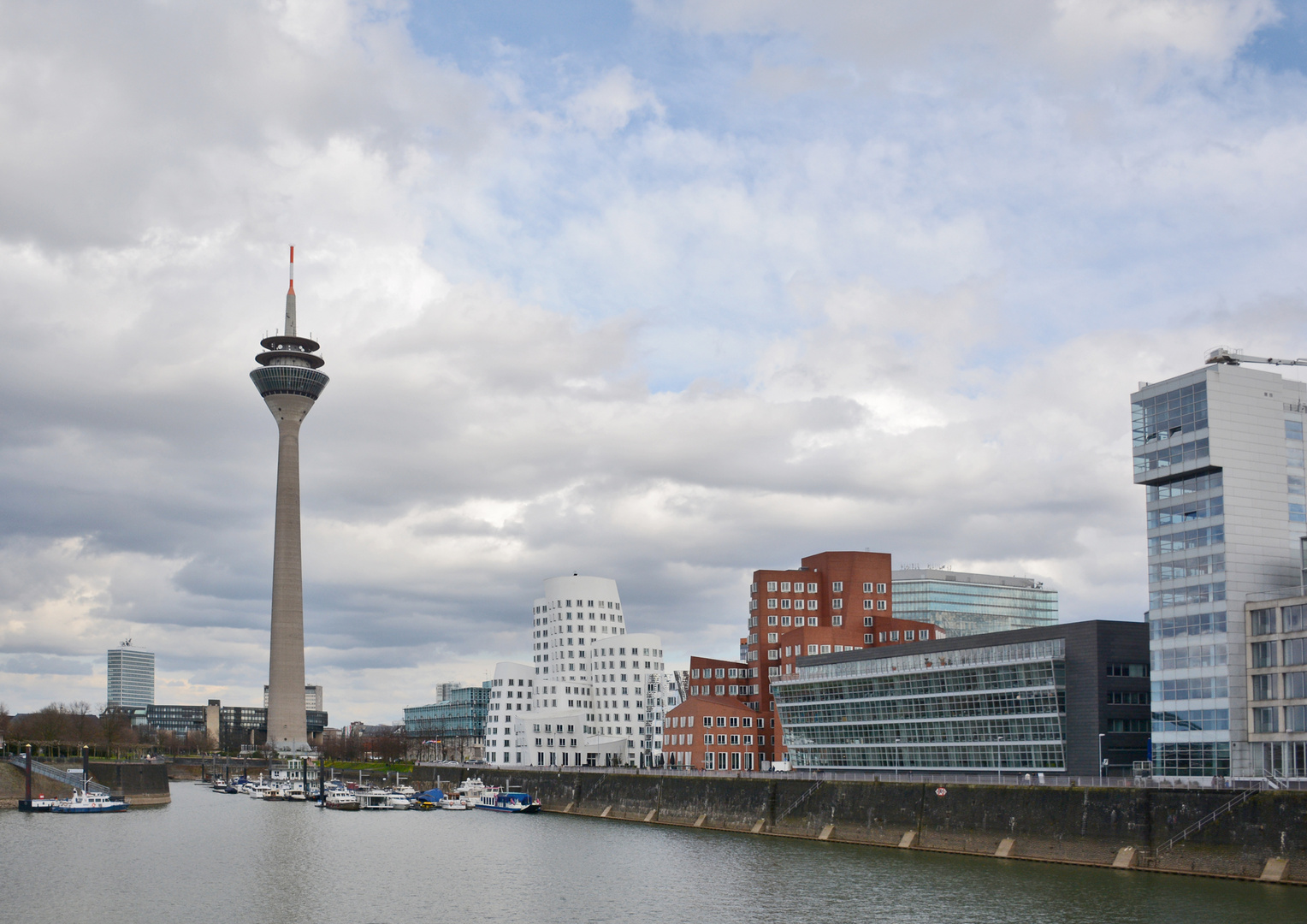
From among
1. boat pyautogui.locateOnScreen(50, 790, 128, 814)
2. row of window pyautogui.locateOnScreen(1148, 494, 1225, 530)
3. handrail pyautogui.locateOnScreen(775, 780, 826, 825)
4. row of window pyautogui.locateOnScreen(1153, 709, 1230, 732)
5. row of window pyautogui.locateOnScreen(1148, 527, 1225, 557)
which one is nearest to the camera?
row of window pyautogui.locateOnScreen(1153, 709, 1230, 732)

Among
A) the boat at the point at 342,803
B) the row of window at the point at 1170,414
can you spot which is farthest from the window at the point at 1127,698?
the boat at the point at 342,803

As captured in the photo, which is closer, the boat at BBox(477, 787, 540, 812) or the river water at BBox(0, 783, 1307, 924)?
the river water at BBox(0, 783, 1307, 924)

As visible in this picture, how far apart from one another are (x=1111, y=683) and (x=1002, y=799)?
19558 mm

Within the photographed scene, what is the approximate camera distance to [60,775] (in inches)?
6289

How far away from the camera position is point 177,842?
113 metres

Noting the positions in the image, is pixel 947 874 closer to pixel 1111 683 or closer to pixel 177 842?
pixel 1111 683

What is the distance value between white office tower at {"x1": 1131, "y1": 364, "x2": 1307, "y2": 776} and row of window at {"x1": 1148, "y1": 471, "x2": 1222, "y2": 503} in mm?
97

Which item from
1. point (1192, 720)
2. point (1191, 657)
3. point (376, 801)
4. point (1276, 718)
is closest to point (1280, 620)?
point (1276, 718)

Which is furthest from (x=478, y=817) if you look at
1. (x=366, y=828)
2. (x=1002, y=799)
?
(x=1002, y=799)

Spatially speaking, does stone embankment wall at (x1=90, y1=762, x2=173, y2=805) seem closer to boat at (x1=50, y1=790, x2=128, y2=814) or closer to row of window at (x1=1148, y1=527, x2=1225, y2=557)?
boat at (x1=50, y1=790, x2=128, y2=814)

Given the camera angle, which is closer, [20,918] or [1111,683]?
[20,918]

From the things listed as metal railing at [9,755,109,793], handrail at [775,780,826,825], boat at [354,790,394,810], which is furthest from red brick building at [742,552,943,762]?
metal railing at [9,755,109,793]

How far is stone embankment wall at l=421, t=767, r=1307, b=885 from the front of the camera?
77312 mm

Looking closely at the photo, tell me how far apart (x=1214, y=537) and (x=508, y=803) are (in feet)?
327
